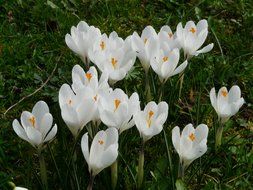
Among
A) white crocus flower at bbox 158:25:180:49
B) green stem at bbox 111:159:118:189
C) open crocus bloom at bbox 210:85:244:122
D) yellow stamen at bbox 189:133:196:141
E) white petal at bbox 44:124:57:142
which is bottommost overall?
open crocus bloom at bbox 210:85:244:122

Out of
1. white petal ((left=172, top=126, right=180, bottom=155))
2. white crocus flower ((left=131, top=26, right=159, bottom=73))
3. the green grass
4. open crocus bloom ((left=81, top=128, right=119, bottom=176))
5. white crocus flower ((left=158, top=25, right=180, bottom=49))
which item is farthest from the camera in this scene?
white crocus flower ((left=158, top=25, right=180, bottom=49))

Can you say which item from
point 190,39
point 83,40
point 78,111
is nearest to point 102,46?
point 83,40

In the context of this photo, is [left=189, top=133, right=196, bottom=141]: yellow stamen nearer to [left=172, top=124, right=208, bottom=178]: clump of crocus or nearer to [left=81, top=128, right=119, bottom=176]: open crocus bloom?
[left=172, top=124, right=208, bottom=178]: clump of crocus

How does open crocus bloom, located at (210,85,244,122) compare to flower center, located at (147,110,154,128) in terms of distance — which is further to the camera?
open crocus bloom, located at (210,85,244,122)

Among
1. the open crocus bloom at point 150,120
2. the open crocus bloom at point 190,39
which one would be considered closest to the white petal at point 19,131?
the open crocus bloom at point 150,120

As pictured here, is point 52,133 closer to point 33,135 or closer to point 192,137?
point 33,135

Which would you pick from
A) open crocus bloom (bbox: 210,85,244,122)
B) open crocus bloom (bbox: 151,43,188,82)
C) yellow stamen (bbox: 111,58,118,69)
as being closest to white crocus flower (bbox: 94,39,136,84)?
yellow stamen (bbox: 111,58,118,69)
